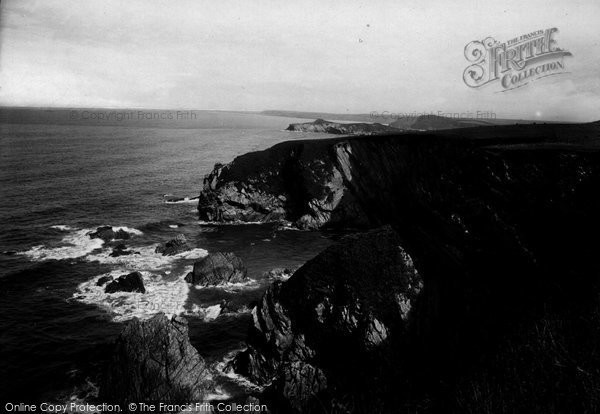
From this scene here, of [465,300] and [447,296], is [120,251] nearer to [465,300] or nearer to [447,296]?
[447,296]

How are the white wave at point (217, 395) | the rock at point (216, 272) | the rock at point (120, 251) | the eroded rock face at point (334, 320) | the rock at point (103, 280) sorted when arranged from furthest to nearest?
the rock at point (120, 251) → the rock at point (216, 272) → the rock at point (103, 280) → the white wave at point (217, 395) → the eroded rock face at point (334, 320)

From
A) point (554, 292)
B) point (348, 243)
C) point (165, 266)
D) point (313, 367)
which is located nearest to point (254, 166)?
point (165, 266)

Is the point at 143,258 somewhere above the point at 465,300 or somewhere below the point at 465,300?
below

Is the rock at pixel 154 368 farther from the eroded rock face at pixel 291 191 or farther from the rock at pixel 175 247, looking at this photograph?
the eroded rock face at pixel 291 191

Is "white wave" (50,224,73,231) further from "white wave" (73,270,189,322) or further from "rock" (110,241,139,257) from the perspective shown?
"white wave" (73,270,189,322)

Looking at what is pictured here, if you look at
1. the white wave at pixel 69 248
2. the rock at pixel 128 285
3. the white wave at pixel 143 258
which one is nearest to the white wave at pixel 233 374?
the rock at pixel 128 285

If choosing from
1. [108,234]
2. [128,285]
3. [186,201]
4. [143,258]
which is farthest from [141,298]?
[186,201]
